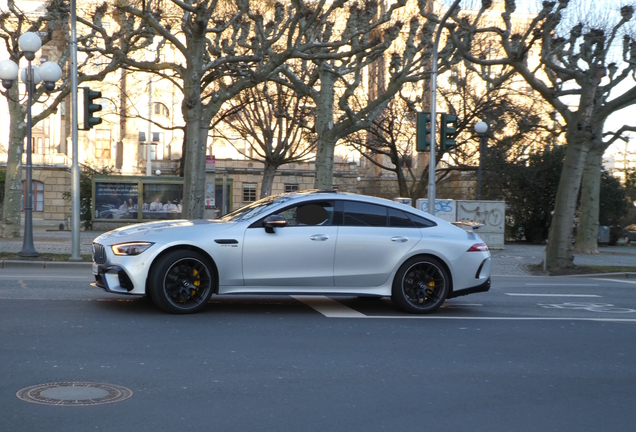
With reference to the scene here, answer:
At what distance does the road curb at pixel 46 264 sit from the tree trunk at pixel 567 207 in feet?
35.4

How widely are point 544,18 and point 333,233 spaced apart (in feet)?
41.3

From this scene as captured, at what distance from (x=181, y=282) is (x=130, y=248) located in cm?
71

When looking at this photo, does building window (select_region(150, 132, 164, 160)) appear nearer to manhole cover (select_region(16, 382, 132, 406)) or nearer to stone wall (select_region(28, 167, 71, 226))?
stone wall (select_region(28, 167, 71, 226))

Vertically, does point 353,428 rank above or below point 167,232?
below

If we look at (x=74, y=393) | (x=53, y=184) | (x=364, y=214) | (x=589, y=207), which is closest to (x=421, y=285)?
(x=364, y=214)

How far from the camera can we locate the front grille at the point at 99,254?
342 inches

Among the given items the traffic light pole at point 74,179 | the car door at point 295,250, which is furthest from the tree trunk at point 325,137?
the car door at point 295,250

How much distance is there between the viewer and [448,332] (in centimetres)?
847

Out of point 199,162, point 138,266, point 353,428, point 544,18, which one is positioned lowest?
point 353,428

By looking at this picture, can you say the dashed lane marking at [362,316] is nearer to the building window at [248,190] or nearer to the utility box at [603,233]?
the utility box at [603,233]

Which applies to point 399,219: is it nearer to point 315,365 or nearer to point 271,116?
point 315,365

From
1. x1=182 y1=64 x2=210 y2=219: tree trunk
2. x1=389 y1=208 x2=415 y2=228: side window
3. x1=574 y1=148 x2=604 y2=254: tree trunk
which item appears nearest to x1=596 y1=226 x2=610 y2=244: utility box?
x1=574 y1=148 x2=604 y2=254: tree trunk

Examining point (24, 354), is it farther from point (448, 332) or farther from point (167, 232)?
point (448, 332)

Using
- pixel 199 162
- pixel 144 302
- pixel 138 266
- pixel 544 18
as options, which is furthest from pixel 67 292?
pixel 544 18
